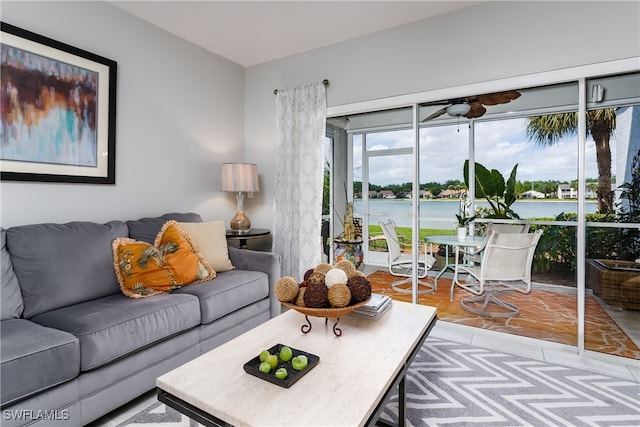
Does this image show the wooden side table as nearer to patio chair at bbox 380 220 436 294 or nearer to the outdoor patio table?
patio chair at bbox 380 220 436 294

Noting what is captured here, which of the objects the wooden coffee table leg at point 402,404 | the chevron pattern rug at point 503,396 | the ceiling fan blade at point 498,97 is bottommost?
the chevron pattern rug at point 503,396

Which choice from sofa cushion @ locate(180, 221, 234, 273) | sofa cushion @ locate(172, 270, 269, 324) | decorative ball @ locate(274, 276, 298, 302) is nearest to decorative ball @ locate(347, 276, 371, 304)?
decorative ball @ locate(274, 276, 298, 302)

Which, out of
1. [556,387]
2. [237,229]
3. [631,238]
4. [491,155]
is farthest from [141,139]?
[631,238]

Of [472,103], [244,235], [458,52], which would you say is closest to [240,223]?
[244,235]

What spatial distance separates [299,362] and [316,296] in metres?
0.33

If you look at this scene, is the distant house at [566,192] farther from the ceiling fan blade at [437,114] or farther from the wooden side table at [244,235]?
the wooden side table at [244,235]

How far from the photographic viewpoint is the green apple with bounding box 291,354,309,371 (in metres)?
1.18

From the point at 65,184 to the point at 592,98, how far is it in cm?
376

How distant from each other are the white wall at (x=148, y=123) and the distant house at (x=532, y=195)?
9.43ft

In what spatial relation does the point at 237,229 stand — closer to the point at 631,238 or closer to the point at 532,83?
the point at 532,83

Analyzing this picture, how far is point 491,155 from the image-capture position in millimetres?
2658

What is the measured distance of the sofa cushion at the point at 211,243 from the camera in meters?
2.62

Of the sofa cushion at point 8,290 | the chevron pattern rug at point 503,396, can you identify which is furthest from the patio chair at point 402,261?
the sofa cushion at point 8,290

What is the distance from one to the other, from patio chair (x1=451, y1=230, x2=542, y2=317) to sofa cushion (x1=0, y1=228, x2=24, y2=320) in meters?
3.08
